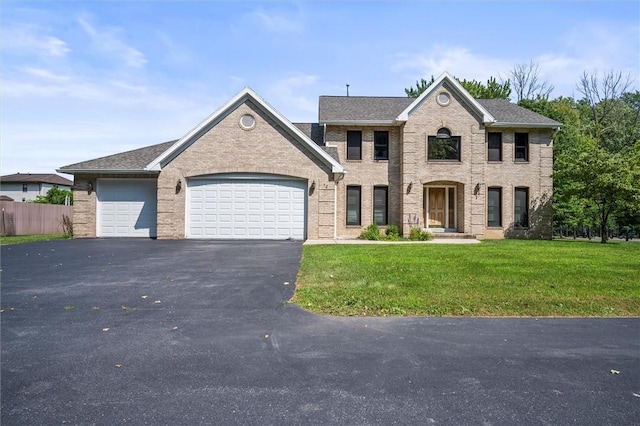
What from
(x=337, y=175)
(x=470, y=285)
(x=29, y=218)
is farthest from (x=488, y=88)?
(x=29, y=218)

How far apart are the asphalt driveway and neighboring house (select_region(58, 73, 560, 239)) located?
10.3 m

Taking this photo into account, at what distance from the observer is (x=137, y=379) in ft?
12.8

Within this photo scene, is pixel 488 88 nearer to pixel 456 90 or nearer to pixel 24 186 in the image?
pixel 456 90

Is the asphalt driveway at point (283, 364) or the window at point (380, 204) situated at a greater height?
the window at point (380, 204)

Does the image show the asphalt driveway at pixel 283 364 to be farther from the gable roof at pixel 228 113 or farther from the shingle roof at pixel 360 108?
the shingle roof at pixel 360 108

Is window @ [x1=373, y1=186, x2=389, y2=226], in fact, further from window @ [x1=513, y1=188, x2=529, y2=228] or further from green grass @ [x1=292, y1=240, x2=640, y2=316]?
green grass @ [x1=292, y1=240, x2=640, y2=316]

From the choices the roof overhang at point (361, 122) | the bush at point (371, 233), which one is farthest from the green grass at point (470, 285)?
the roof overhang at point (361, 122)

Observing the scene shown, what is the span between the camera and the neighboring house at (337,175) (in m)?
17.8

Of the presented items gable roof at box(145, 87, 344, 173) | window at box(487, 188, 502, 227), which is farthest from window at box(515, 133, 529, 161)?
gable roof at box(145, 87, 344, 173)

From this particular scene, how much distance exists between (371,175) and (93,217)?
44.9ft

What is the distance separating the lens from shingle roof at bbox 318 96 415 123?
A: 20.6 meters

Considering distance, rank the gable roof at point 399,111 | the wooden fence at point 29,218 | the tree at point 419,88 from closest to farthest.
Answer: the gable roof at point 399,111 < the wooden fence at point 29,218 < the tree at point 419,88

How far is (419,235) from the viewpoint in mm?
19094

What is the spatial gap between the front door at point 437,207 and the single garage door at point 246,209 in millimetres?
7428
